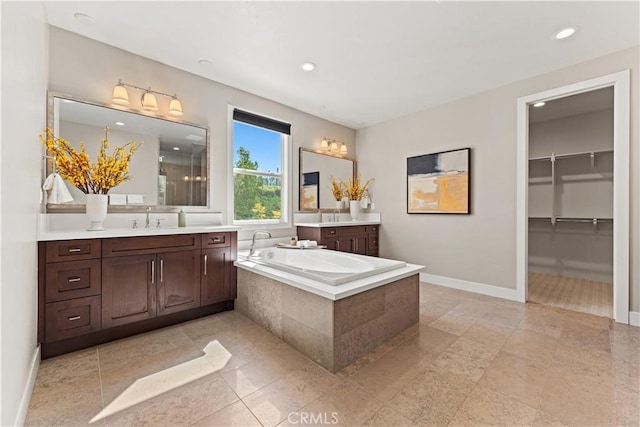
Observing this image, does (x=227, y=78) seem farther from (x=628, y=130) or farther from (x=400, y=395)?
(x=628, y=130)

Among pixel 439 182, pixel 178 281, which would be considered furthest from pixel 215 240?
pixel 439 182

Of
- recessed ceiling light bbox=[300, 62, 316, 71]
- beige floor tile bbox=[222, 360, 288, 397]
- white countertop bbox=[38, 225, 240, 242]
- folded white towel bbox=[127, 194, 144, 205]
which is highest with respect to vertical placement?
recessed ceiling light bbox=[300, 62, 316, 71]

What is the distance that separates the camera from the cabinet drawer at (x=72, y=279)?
6.25 ft

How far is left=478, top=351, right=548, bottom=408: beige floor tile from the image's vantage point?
1.56m

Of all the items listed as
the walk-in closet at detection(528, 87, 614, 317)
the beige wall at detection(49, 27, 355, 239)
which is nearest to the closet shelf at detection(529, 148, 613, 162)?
the walk-in closet at detection(528, 87, 614, 317)

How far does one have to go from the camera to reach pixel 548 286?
382 cm

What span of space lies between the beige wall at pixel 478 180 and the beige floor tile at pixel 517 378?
65.2 inches

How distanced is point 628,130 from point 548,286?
224 cm

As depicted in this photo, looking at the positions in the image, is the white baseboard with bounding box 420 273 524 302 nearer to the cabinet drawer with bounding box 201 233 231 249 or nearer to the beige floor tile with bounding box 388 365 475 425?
the beige floor tile with bounding box 388 365 475 425

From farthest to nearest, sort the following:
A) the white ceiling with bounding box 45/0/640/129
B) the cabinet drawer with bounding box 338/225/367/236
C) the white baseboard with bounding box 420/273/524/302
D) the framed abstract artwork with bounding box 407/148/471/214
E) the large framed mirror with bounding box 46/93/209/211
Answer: the cabinet drawer with bounding box 338/225/367/236 < the framed abstract artwork with bounding box 407/148/471/214 < the white baseboard with bounding box 420/273/524/302 < the large framed mirror with bounding box 46/93/209/211 < the white ceiling with bounding box 45/0/640/129

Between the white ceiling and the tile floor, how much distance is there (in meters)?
2.63

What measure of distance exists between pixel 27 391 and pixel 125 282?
85 cm

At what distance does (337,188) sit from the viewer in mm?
4684

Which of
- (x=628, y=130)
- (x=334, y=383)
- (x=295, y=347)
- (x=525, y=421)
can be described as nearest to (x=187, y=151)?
(x=295, y=347)
